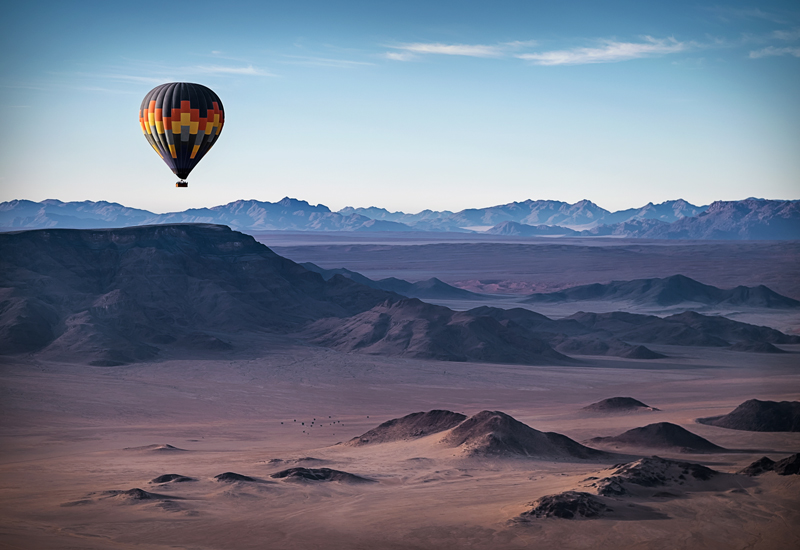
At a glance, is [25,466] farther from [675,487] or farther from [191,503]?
[675,487]

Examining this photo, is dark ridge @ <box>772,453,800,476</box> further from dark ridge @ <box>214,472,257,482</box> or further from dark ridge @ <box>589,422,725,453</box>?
dark ridge @ <box>214,472,257,482</box>

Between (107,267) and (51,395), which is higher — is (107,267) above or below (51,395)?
above

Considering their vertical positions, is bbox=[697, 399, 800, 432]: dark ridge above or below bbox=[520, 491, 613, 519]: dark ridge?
below

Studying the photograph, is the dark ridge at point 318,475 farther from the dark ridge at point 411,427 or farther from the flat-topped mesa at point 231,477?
the dark ridge at point 411,427

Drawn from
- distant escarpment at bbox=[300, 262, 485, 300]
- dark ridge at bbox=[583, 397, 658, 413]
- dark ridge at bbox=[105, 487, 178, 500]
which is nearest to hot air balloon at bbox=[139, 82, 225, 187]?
dark ridge at bbox=[105, 487, 178, 500]

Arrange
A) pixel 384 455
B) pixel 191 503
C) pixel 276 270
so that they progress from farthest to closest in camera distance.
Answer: pixel 276 270 → pixel 384 455 → pixel 191 503

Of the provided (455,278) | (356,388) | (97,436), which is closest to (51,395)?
(97,436)
